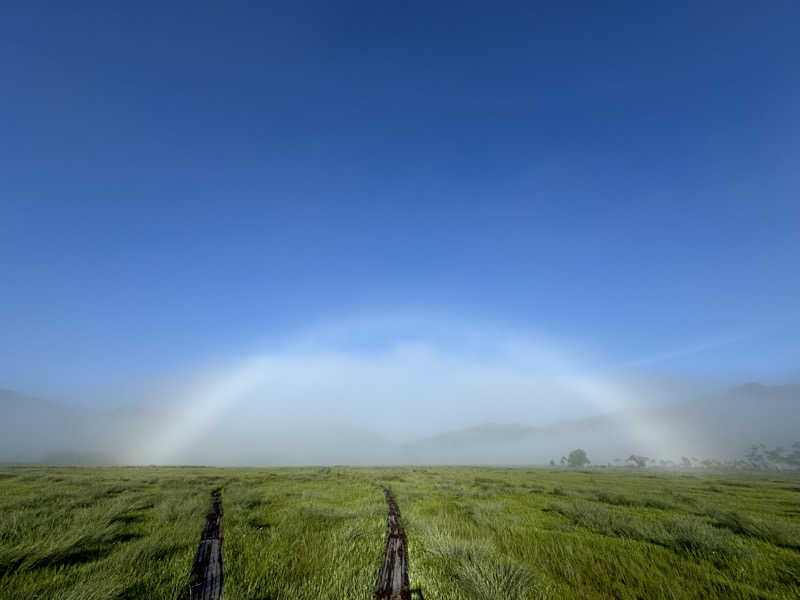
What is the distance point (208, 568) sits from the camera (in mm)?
5020

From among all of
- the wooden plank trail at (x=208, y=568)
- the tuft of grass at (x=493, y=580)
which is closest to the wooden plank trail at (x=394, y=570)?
the tuft of grass at (x=493, y=580)

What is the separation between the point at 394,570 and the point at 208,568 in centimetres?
292

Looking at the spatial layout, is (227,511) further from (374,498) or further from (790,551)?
(790,551)

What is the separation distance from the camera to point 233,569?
507 cm

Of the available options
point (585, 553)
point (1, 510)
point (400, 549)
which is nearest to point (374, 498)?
point (400, 549)

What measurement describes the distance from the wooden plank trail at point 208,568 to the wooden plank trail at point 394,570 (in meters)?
2.16

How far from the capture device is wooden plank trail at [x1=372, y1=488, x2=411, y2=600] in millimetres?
4363

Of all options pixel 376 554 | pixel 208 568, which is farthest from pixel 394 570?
pixel 208 568

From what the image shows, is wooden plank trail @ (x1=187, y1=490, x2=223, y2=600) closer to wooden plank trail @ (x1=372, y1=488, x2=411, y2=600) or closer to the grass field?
the grass field

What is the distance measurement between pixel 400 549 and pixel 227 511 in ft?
21.2

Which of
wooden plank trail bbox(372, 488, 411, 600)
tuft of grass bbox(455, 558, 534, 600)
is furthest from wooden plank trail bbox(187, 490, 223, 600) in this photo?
tuft of grass bbox(455, 558, 534, 600)

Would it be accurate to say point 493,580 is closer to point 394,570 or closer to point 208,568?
point 394,570

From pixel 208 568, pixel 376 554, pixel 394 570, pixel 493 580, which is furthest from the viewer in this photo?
Result: pixel 376 554

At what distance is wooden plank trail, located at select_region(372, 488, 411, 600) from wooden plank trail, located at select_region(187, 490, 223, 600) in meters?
2.16
